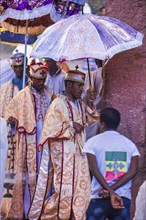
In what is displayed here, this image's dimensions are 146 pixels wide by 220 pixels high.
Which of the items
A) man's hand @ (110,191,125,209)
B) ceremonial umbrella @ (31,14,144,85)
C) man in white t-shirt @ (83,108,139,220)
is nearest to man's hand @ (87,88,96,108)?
ceremonial umbrella @ (31,14,144,85)

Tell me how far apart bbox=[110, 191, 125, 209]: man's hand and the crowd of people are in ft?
2.13

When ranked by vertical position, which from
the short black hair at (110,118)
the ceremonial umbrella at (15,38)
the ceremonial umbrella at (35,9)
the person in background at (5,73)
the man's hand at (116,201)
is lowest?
the man's hand at (116,201)

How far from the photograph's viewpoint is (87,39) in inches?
408

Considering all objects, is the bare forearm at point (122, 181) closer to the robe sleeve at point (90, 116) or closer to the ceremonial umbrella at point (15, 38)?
the robe sleeve at point (90, 116)

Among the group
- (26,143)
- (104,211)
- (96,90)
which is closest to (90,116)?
(96,90)

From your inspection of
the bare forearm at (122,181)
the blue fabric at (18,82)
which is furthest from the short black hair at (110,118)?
the blue fabric at (18,82)

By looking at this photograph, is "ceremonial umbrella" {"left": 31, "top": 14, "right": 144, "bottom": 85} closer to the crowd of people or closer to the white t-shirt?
the crowd of people

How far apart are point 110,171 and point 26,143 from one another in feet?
10.1

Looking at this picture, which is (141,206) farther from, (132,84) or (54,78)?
(54,78)

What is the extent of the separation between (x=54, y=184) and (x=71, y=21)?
79.6 inches

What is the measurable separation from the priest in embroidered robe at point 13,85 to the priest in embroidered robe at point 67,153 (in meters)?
1.39

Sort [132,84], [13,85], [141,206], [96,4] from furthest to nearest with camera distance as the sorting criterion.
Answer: [96,4]
[13,85]
[132,84]
[141,206]

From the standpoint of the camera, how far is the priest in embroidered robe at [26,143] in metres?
11.7

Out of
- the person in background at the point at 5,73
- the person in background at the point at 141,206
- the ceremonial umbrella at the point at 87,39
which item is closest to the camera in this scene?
the person in background at the point at 141,206
